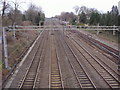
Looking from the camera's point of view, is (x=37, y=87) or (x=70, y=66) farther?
(x=70, y=66)

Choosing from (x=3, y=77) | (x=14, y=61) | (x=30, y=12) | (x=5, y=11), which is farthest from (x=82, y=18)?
(x=3, y=77)

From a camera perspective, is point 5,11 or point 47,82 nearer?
point 47,82

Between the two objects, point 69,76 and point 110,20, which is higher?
point 110,20

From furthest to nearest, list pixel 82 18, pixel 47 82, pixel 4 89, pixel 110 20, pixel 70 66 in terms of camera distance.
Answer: pixel 82 18, pixel 110 20, pixel 70 66, pixel 47 82, pixel 4 89

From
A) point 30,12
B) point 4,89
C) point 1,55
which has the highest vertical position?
point 30,12

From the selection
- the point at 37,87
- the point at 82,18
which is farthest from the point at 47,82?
the point at 82,18

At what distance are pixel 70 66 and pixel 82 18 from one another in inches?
1563

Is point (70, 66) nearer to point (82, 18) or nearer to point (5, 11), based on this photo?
point (5, 11)

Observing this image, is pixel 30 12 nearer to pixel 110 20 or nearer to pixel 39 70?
pixel 110 20

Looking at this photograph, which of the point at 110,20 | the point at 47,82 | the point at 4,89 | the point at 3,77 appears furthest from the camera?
the point at 110,20

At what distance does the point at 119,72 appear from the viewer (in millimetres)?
9688

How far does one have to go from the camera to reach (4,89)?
24.9 feet

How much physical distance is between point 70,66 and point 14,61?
4670 millimetres

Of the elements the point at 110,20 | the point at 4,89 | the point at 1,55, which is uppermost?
the point at 110,20
